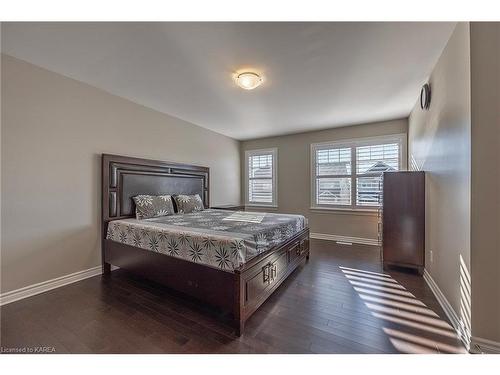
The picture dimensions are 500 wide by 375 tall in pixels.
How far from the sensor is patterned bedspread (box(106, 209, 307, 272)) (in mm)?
1824

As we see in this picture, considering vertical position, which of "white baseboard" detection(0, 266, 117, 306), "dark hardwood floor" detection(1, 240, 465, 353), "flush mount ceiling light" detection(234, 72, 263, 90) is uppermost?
"flush mount ceiling light" detection(234, 72, 263, 90)

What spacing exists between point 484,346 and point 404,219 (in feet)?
5.41

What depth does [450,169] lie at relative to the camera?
191 centimetres

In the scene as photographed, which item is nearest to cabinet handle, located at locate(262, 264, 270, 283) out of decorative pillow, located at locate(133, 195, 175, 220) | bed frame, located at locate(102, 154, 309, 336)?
bed frame, located at locate(102, 154, 309, 336)

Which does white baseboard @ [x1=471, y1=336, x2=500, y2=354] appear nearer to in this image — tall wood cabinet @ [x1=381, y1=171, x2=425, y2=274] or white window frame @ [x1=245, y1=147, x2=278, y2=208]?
tall wood cabinet @ [x1=381, y1=171, x2=425, y2=274]

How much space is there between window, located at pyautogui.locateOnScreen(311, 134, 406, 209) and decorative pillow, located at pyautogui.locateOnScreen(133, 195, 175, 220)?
3.15 meters

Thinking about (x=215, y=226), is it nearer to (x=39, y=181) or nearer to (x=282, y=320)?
(x=282, y=320)

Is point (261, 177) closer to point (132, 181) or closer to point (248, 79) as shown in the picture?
point (132, 181)

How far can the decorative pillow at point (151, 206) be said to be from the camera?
304 cm

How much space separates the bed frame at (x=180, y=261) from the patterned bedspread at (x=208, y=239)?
6cm

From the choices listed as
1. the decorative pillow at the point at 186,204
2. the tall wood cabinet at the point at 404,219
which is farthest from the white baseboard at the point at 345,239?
the decorative pillow at the point at 186,204

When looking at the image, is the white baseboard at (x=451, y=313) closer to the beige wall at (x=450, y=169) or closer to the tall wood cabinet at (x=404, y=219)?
the beige wall at (x=450, y=169)
